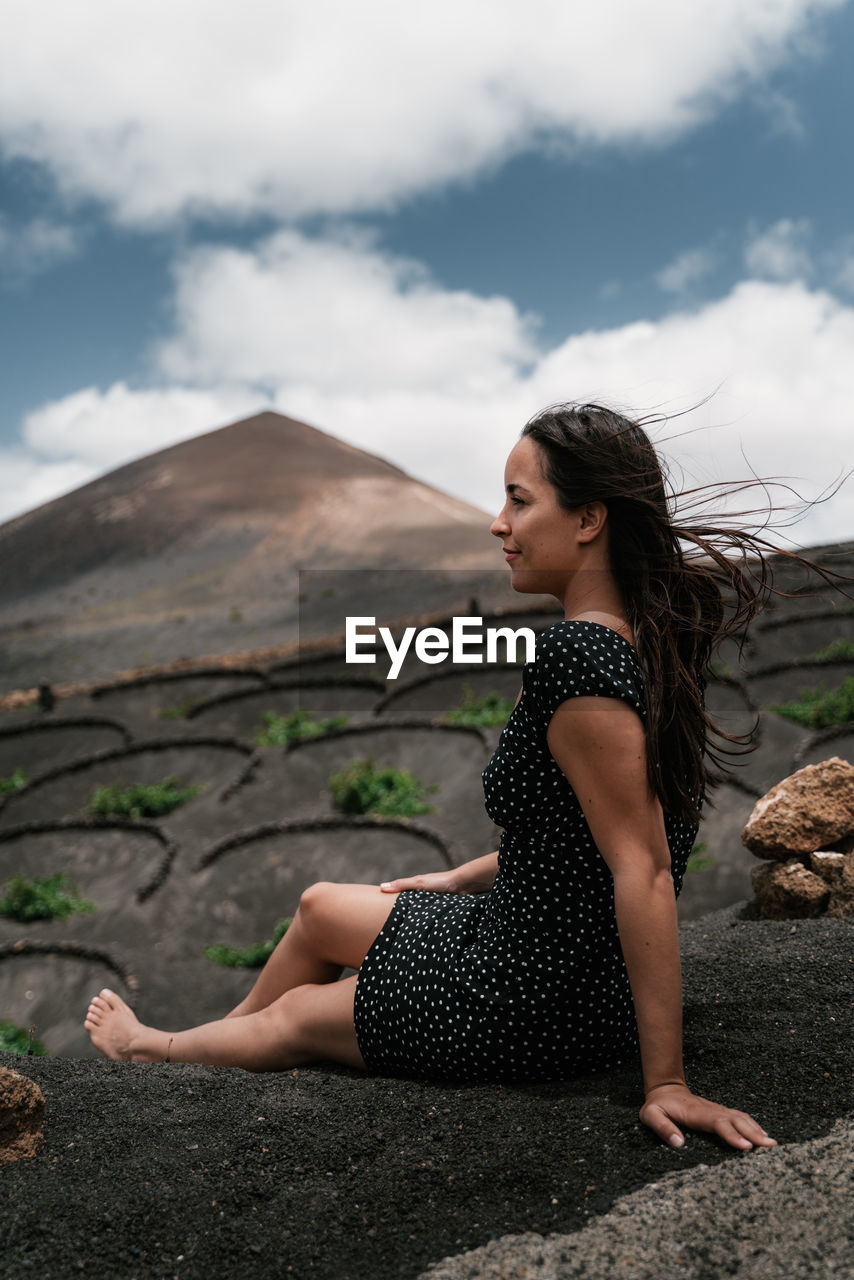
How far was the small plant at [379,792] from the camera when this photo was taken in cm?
1015

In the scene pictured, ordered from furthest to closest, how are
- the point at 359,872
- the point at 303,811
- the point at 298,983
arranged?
the point at 303,811
the point at 359,872
the point at 298,983

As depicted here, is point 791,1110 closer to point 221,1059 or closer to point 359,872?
point 221,1059

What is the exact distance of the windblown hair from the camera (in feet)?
8.11

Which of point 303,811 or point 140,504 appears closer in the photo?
point 303,811

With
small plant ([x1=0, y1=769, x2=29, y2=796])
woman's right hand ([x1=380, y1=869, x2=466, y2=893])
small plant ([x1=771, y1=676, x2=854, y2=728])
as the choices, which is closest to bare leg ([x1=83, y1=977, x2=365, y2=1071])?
woman's right hand ([x1=380, y1=869, x2=466, y2=893])

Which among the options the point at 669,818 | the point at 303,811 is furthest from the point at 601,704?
the point at 303,811

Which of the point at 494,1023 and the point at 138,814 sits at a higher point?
the point at 494,1023

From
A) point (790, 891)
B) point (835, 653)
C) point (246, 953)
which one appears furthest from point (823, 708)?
point (790, 891)

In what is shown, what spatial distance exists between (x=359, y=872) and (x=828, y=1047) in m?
6.76

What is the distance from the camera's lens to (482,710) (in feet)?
39.5

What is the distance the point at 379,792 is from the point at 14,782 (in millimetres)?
5422

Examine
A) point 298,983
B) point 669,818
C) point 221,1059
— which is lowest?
point 221,1059

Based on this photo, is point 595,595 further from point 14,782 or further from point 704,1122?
point 14,782

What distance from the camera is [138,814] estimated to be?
11.2 metres
